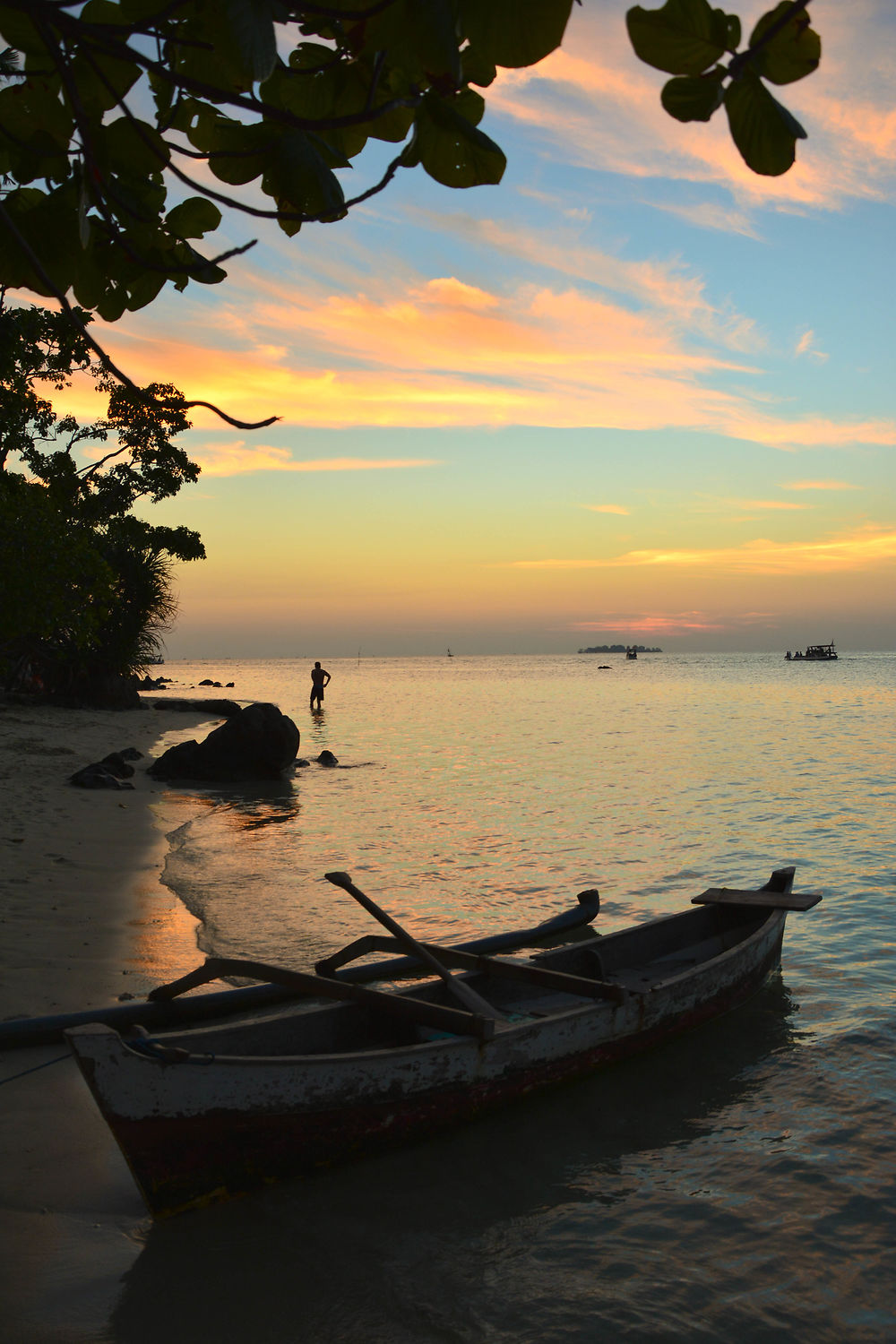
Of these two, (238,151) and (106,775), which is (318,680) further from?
(238,151)

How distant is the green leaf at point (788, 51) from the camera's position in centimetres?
162

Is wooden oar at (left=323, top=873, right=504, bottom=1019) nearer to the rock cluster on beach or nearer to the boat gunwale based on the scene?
the boat gunwale

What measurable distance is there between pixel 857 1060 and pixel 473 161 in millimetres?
7306

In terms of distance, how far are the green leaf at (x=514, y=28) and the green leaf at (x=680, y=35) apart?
13cm

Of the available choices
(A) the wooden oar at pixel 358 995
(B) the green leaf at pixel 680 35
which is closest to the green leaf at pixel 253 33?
(B) the green leaf at pixel 680 35

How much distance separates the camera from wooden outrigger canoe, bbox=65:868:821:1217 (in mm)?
4457

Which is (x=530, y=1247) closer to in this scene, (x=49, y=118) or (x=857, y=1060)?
(x=857, y=1060)

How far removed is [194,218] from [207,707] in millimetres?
39661

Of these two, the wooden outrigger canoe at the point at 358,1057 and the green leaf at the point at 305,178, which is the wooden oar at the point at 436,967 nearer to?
the wooden outrigger canoe at the point at 358,1057

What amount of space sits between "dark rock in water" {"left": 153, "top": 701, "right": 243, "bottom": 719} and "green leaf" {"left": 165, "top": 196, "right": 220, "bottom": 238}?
1505 inches

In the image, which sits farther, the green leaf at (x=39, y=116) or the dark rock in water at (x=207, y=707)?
the dark rock in water at (x=207, y=707)

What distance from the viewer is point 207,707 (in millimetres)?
40750

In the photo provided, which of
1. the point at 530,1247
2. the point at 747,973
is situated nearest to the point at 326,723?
the point at 747,973

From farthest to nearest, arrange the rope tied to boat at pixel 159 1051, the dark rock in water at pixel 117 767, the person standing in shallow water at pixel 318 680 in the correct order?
the person standing in shallow water at pixel 318 680 → the dark rock in water at pixel 117 767 → the rope tied to boat at pixel 159 1051
